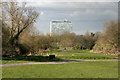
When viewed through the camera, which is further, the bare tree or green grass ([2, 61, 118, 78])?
the bare tree

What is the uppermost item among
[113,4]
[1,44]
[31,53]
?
[113,4]

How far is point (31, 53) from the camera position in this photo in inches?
1298

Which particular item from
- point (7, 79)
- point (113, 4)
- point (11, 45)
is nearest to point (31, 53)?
point (11, 45)

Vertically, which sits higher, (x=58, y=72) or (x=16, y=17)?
(x=16, y=17)

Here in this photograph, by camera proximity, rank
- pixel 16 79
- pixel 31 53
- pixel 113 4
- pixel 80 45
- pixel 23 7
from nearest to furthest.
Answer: pixel 16 79 < pixel 113 4 < pixel 23 7 < pixel 31 53 < pixel 80 45

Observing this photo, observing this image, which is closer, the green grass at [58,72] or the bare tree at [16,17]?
the green grass at [58,72]

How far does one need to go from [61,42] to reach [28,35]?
25733 mm

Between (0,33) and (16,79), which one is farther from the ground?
(0,33)

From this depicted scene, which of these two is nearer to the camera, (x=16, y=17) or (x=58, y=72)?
(x=58, y=72)

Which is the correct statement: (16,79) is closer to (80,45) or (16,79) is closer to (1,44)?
(1,44)

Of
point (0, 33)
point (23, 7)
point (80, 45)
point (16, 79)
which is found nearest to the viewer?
point (16, 79)

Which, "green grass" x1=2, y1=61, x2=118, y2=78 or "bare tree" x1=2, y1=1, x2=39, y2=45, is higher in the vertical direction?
"bare tree" x1=2, y1=1, x2=39, y2=45

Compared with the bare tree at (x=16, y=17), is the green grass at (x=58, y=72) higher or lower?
lower

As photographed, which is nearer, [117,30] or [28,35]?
[117,30]
